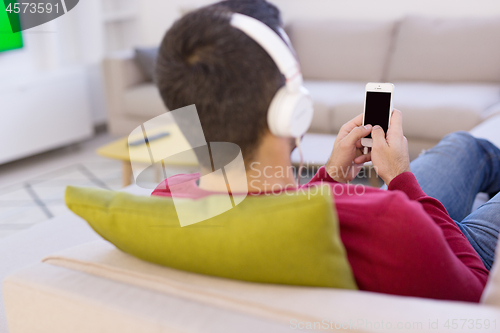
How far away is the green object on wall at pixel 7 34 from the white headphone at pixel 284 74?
306 centimetres

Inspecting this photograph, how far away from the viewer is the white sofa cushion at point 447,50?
2.75 m

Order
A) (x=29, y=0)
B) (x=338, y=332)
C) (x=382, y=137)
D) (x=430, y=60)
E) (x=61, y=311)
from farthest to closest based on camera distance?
1. (x=29, y=0)
2. (x=430, y=60)
3. (x=382, y=137)
4. (x=61, y=311)
5. (x=338, y=332)

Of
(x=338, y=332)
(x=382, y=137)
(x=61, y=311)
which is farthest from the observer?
(x=382, y=137)

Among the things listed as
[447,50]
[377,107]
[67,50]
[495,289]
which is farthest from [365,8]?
[495,289]

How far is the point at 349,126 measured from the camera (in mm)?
1119

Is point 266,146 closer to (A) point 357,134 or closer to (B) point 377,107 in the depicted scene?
(A) point 357,134

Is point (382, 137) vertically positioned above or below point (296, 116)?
below

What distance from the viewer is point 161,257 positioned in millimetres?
700

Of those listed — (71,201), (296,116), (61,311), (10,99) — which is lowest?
(10,99)

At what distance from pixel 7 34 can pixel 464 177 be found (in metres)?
3.05

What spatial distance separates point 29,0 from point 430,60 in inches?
106

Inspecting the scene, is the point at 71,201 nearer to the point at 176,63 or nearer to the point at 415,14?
the point at 176,63

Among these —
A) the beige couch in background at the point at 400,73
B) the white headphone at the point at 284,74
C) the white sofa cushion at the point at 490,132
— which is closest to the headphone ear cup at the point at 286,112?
the white headphone at the point at 284,74

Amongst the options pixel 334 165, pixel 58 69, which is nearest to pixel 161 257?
pixel 334 165
